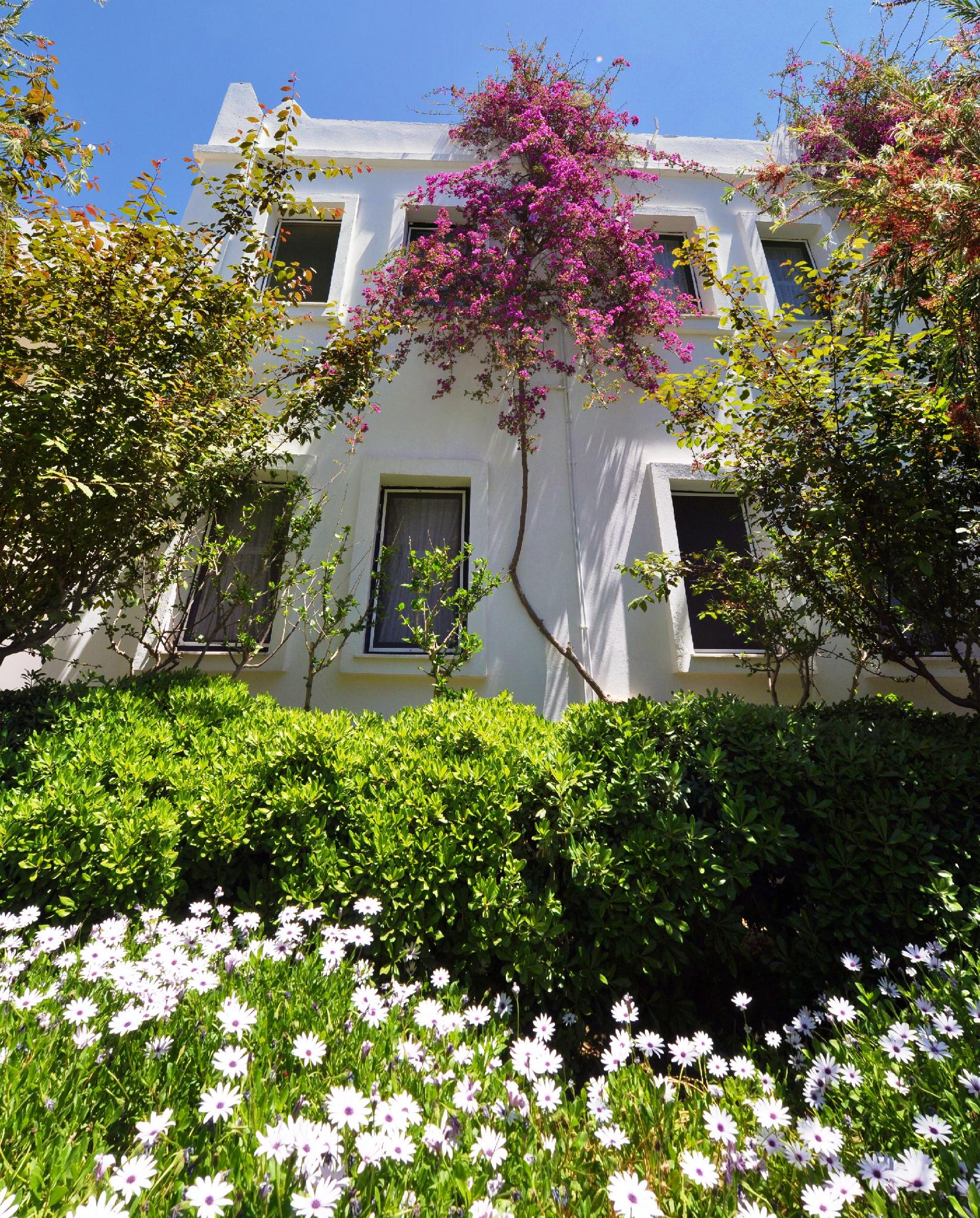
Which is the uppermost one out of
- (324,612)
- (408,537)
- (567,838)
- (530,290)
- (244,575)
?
(530,290)

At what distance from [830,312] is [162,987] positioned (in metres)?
5.75

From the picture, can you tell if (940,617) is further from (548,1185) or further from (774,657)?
(548,1185)

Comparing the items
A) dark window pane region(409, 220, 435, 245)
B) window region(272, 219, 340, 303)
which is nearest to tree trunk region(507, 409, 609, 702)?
dark window pane region(409, 220, 435, 245)

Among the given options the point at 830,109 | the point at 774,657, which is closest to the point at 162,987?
the point at 774,657

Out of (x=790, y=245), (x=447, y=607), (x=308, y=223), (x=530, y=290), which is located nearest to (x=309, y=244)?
(x=308, y=223)

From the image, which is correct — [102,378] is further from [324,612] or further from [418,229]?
[418,229]

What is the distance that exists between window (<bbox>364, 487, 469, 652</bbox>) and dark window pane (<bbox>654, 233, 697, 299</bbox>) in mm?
4414

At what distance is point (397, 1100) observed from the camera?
1471 millimetres

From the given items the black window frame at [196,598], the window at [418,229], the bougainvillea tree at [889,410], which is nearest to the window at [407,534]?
the black window frame at [196,598]

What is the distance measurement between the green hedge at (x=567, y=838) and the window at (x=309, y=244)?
6.88 metres

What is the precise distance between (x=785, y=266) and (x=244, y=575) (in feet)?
26.2

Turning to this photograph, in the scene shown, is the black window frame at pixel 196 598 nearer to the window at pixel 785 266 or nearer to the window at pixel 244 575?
the window at pixel 244 575

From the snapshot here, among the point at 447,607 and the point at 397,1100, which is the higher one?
the point at 447,607

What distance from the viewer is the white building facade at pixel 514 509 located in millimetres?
5805
